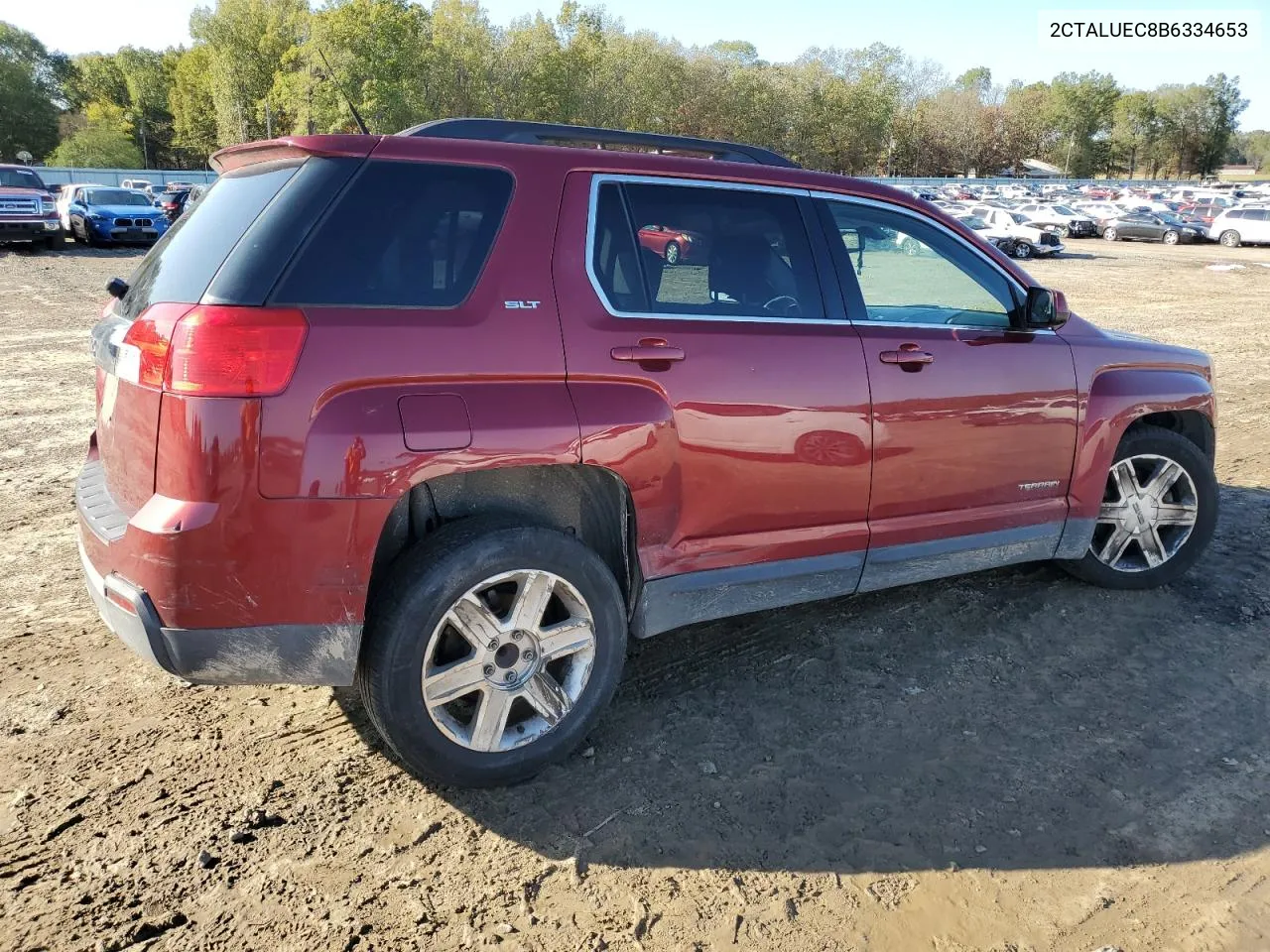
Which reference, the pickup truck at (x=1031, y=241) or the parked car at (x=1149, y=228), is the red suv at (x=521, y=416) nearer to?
the pickup truck at (x=1031, y=241)

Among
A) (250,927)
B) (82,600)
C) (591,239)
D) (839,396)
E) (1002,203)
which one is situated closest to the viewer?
(250,927)

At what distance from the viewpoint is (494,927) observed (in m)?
2.50

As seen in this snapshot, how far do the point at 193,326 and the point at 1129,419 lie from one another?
3.87 metres

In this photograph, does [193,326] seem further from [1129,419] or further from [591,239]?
[1129,419]

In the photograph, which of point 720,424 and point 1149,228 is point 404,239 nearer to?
point 720,424

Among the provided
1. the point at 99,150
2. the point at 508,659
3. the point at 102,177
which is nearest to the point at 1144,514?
the point at 508,659

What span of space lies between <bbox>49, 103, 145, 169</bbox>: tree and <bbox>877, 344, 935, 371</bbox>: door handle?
274 feet

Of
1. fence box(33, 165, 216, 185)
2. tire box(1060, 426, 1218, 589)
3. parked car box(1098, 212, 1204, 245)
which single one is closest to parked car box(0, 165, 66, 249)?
tire box(1060, 426, 1218, 589)

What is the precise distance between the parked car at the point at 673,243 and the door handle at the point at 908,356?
2.65ft

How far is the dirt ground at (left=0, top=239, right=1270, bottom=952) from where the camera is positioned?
253 centimetres

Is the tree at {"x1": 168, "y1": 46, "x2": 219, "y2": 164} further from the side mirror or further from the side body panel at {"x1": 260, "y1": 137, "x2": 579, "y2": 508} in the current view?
the side body panel at {"x1": 260, "y1": 137, "x2": 579, "y2": 508}

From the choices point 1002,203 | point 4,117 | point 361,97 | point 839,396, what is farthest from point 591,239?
point 4,117

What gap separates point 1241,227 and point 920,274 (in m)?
39.8

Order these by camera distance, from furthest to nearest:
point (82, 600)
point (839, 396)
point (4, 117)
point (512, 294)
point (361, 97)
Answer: point (4, 117) < point (361, 97) < point (82, 600) < point (839, 396) < point (512, 294)
